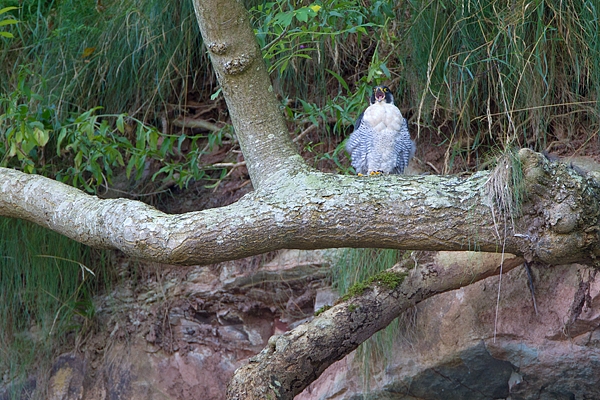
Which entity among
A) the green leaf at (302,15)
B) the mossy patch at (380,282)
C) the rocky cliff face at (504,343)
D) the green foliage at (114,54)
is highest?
the green foliage at (114,54)

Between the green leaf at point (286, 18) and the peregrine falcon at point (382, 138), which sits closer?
the green leaf at point (286, 18)

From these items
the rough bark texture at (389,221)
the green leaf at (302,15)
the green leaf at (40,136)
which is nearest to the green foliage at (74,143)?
the green leaf at (40,136)

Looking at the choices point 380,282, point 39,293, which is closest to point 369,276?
point 380,282

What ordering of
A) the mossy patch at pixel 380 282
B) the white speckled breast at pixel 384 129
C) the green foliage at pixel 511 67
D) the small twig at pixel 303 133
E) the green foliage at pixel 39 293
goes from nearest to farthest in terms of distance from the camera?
1. the mossy patch at pixel 380 282
2. the green foliage at pixel 511 67
3. the white speckled breast at pixel 384 129
4. the small twig at pixel 303 133
5. the green foliage at pixel 39 293

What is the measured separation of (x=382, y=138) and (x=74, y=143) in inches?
53.8

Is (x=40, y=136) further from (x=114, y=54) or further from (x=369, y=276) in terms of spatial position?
(x=369, y=276)

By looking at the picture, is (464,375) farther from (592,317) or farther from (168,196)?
(168,196)

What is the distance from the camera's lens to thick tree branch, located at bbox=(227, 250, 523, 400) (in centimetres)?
234

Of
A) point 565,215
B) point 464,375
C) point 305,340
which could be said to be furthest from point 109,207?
point 464,375

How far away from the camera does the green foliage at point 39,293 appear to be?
12.3ft

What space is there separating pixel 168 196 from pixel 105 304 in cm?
67

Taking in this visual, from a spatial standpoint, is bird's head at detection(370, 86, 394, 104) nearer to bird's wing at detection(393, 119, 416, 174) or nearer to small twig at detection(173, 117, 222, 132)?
bird's wing at detection(393, 119, 416, 174)

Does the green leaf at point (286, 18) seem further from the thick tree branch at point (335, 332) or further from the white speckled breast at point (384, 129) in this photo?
the thick tree branch at point (335, 332)

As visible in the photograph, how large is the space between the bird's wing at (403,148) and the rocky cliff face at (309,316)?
561mm
